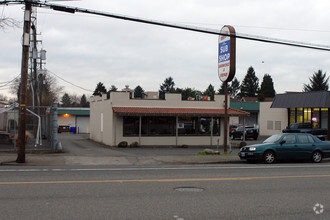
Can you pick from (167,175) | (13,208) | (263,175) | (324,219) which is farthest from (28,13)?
(324,219)

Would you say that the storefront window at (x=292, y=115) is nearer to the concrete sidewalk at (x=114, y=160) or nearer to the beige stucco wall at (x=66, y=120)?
the concrete sidewalk at (x=114, y=160)

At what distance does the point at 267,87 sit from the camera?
9581 cm

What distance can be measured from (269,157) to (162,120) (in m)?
11.9

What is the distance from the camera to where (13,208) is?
6812 mm

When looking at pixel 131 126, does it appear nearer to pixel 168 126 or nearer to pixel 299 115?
pixel 168 126

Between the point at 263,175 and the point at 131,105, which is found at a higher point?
the point at 131,105

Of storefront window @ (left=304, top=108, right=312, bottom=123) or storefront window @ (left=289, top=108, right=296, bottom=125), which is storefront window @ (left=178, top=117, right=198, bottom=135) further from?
storefront window @ (left=289, top=108, right=296, bottom=125)

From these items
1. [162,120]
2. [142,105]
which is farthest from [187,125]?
Answer: [142,105]

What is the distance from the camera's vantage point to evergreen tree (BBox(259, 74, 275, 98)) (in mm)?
94750

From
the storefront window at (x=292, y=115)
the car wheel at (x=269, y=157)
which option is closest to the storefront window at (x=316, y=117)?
the storefront window at (x=292, y=115)

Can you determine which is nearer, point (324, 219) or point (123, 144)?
point (324, 219)

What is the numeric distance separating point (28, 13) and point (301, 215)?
12.6m

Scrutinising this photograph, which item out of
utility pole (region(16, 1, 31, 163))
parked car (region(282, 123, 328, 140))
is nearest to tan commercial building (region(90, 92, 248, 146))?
parked car (region(282, 123, 328, 140))

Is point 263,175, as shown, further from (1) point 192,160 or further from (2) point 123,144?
(2) point 123,144
